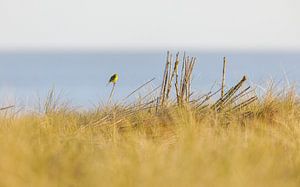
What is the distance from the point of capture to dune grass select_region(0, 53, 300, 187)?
4234 millimetres

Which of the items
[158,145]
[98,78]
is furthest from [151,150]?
[98,78]

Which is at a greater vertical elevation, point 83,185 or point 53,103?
point 53,103

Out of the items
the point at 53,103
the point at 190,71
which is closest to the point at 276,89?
the point at 190,71

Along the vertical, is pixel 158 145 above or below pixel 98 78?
below

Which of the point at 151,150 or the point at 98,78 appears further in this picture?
the point at 98,78

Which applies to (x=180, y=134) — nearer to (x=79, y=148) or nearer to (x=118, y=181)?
(x=79, y=148)

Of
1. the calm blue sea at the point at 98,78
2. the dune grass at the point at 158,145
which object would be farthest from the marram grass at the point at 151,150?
the calm blue sea at the point at 98,78

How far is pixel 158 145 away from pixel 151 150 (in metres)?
0.64

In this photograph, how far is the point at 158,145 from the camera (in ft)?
17.7

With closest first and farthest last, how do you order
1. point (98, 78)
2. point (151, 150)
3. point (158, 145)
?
point (151, 150)
point (158, 145)
point (98, 78)

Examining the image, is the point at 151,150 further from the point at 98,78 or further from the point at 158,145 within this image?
the point at 98,78

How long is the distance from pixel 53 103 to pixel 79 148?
190 centimetres

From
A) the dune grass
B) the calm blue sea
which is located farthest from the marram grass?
the calm blue sea

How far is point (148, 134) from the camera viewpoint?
629cm
